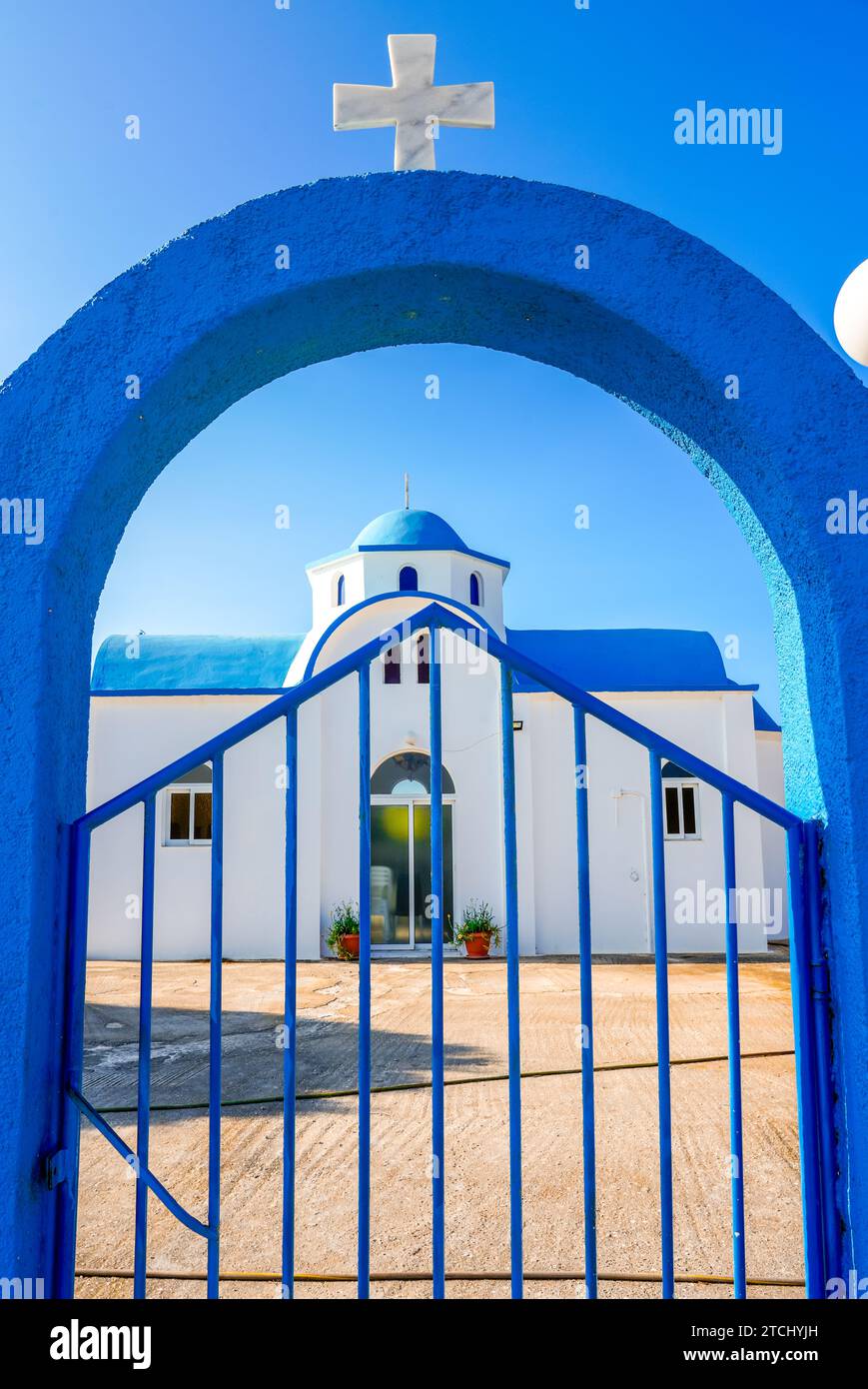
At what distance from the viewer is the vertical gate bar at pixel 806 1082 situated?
2.33m

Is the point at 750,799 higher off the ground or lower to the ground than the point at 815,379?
lower

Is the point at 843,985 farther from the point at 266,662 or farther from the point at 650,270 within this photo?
the point at 266,662

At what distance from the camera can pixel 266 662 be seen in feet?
55.6

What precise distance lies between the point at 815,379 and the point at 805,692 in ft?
2.66

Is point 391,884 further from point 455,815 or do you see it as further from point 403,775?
point 403,775

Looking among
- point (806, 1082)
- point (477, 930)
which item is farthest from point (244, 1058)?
point (477, 930)

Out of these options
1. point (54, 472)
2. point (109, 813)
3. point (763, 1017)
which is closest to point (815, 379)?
point (54, 472)

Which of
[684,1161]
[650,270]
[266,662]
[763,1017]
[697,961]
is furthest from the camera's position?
[266,662]

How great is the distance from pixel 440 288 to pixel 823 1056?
2269 millimetres

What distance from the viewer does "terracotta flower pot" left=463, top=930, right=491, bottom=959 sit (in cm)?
1465

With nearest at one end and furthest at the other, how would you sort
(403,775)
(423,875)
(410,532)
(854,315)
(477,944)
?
1. (854,315)
2. (477,944)
3. (403,775)
4. (423,875)
5. (410,532)

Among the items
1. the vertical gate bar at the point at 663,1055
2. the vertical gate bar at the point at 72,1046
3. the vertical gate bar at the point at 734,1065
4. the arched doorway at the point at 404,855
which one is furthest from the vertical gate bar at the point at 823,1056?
the arched doorway at the point at 404,855

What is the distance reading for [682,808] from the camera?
15.6m
